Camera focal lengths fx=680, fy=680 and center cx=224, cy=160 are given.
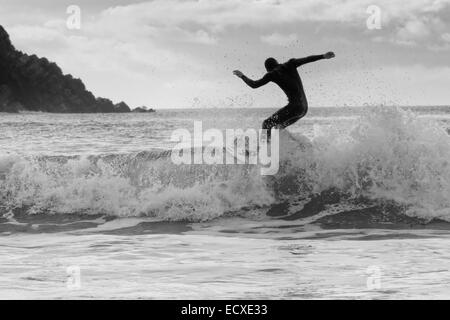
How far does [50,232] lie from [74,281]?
13.1ft

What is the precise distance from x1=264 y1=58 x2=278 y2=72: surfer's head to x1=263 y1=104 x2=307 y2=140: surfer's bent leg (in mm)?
696

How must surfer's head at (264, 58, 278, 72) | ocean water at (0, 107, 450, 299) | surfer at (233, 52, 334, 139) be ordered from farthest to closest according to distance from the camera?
1. surfer's head at (264, 58, 278, 72)
2. surfer at (233, 52, 334, 139)
3. ocean water at (0, 107, 450, 299)

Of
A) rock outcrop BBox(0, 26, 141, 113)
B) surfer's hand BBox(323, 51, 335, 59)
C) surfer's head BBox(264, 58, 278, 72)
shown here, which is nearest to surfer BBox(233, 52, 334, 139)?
surfer's head BBox(264, 58, 278, 72)

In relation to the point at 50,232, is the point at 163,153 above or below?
above

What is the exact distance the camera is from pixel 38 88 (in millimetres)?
113688

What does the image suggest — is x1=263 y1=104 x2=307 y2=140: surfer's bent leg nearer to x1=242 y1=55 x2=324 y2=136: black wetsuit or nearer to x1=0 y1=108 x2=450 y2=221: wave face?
x1=242 y1=55 x2=324 y2=136: black wetsuit

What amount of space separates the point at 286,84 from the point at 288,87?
62 millimetres

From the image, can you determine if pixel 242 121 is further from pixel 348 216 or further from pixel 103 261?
pixel 103 261

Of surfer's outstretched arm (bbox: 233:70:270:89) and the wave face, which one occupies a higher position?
surfer's outstretched arm (bbox: 233:70:270:89)

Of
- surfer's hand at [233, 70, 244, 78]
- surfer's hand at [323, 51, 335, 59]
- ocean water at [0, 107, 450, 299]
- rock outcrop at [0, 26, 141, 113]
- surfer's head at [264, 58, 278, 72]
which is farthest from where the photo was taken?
rock outcrop at [0, 26, 141, 113]

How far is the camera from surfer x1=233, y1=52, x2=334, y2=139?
1130cm

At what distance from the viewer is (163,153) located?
45.4 feet

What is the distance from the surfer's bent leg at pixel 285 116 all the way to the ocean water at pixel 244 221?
52 cm

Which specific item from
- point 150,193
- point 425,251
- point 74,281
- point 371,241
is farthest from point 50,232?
point 425,251
